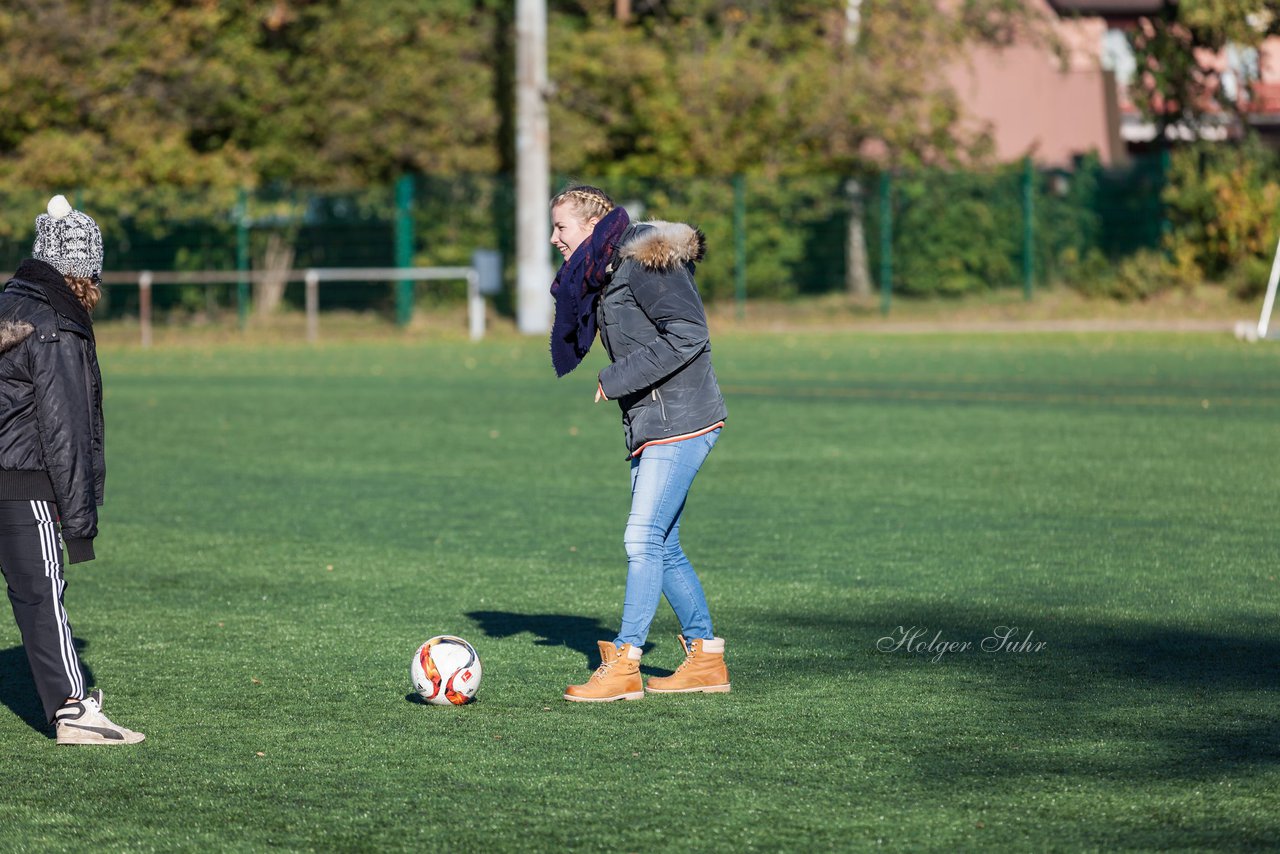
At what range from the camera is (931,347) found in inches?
1081

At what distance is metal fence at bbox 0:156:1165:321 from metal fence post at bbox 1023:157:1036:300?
36mm

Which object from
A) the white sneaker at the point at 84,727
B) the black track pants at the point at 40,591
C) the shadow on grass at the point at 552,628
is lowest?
the shadow on grass at the point at 552,628

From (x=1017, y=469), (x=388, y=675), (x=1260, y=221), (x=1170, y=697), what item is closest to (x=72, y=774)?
(x=388, y=675)

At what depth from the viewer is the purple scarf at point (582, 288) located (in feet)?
21.6

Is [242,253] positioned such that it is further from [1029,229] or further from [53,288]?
[53,288]

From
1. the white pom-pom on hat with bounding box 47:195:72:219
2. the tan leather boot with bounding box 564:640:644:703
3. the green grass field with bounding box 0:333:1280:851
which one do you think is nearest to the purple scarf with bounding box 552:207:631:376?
the tan leather boot with bounding box 564:640:644:703

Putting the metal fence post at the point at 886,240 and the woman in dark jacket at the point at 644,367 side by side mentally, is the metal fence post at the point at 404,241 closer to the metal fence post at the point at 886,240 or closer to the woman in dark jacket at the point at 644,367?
the metal fence post at the point at 886,240

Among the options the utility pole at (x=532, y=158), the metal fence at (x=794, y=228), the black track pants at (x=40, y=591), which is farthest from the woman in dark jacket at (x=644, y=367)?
the metal fence at (x=794, y=228)

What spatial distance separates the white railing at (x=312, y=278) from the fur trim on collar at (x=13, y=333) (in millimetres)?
25224

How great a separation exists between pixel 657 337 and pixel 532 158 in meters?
25.9

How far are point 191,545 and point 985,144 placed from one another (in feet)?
100

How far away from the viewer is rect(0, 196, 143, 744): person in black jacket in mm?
6012

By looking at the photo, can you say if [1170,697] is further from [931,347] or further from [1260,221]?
[1260,221]
